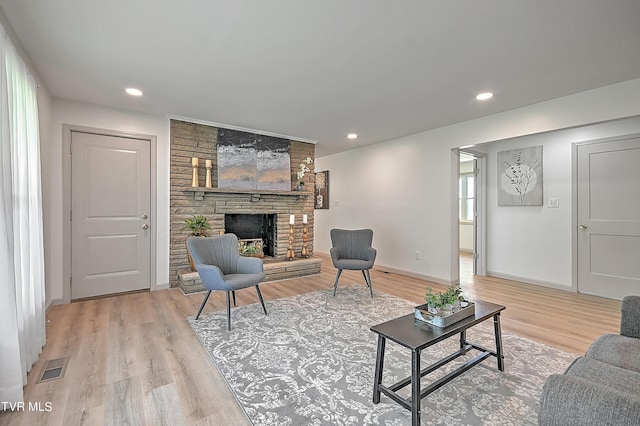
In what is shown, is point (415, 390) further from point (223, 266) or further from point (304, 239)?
point (304, 239)

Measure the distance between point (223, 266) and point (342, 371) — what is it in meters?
1.87

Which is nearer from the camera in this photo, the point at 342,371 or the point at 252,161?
the point at 342,371

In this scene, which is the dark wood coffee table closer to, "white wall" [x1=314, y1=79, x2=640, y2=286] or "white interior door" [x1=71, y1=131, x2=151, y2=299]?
"white wall" [x1=314, y1=79, x2=640, y2=286]

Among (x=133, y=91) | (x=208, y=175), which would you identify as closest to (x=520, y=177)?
(x=208, y=175)

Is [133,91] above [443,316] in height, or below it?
above

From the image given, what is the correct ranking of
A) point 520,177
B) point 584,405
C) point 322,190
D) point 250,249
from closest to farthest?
point 584,405, point 520,177, point 250,249, point 322,190

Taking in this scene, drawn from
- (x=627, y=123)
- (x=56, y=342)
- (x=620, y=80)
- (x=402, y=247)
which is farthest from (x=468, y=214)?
(x=56, y=342)

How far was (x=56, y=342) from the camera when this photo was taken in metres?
2.55

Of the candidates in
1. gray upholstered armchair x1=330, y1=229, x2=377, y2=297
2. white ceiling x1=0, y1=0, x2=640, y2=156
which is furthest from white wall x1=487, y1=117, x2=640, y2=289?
gray upholstered armchair x1=330, y1=229, x2=377, y2=297

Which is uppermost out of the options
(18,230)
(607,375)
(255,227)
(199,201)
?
(199,201)

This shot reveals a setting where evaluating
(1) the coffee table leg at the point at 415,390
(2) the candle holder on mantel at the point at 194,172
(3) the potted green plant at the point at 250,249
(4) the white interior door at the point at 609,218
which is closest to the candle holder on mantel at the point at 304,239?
(3) the potted green plant at the point at 250,249

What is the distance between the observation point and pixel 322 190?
7336 millimetres

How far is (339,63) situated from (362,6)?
0.74 metres

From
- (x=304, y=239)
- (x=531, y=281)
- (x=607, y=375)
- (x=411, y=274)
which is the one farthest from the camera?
(x=304, y=239)
